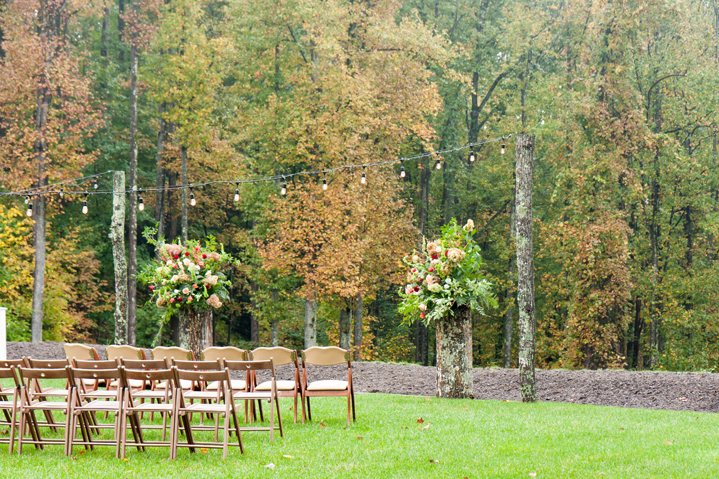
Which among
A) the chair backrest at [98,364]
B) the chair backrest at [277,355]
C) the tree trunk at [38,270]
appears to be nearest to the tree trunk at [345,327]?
the tree trunk at [38,270]

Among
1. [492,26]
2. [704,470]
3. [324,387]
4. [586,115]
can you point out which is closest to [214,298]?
Result: [324,387]

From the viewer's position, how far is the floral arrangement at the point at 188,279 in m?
10.8

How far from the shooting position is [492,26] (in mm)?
24094

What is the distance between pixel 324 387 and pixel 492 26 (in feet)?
65.3

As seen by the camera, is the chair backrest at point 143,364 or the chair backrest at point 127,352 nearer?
Answer: the chair backrest at point 143,364

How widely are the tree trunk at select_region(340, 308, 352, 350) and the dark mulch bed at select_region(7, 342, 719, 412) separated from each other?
6022 millimetres

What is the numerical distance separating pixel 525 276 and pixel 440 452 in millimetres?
4818

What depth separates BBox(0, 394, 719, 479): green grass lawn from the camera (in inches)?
204

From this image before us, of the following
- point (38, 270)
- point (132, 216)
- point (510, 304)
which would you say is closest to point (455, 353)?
point (510, 304)

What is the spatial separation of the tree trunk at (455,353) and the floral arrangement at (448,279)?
0.17 metres

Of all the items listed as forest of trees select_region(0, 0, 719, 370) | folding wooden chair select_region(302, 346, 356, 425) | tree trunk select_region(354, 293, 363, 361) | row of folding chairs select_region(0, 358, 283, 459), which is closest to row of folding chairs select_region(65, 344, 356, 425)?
folding wooden chair select_region(302, 346, 356, 425)

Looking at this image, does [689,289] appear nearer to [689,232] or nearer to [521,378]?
[689,232]

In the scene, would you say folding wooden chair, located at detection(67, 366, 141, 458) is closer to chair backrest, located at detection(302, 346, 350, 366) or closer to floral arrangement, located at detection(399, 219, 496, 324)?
chair backrest, located at detection(302, 346, 350, 366)

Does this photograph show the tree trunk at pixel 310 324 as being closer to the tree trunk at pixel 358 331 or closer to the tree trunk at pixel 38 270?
the tree trunk at pixel 358 331
